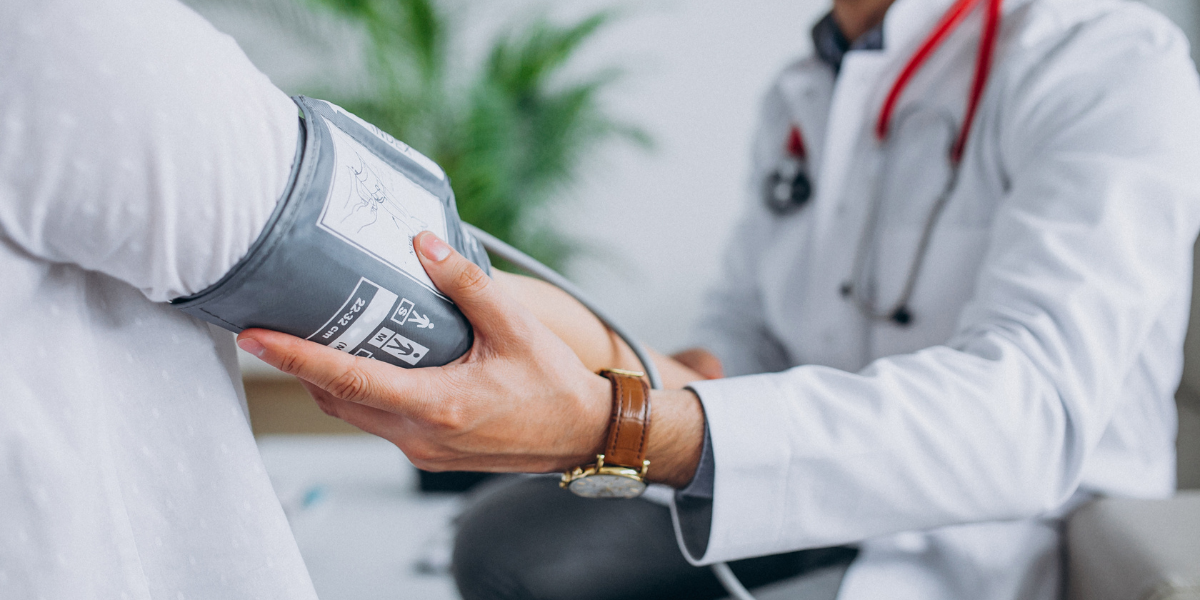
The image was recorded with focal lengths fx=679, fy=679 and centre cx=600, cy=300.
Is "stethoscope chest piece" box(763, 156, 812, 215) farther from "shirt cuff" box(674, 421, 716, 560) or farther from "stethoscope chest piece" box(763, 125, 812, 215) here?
"shirt cuff" box(674, 421, 716, 560)

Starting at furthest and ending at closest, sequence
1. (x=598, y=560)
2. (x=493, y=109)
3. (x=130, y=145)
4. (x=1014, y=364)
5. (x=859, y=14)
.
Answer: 1. (x=493, y=109)
2. (x=859, y=14)
3. (x=598, y=560)
4. (x=1014, y=364)
5. (x=130, y=145)

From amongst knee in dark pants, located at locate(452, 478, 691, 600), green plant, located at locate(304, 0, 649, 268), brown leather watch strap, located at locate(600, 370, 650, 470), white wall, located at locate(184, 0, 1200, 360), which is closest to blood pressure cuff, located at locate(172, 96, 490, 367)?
brown leather watch strap, located at locate(600, 370, 650, 470)

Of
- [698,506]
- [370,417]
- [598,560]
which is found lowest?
[598,560]

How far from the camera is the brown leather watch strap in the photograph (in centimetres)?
48

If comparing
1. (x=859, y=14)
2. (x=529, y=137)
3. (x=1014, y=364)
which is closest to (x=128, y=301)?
(x=1014, y=364)

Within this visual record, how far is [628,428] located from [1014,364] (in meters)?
0.29

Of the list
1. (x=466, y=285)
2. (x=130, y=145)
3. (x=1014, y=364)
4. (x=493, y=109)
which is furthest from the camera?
(x=493, y=109)

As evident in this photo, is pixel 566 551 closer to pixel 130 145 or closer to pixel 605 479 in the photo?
pixel 605 479

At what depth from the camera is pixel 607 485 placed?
0.51 m

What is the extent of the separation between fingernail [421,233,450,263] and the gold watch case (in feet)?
0.62

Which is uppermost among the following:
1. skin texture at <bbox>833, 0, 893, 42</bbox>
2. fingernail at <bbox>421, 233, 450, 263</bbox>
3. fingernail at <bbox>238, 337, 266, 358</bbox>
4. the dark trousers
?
skin texture at <bbox>833, 0, 893, 42</bbox>

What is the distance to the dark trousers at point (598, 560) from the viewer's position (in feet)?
2.28

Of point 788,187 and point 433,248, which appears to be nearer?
point 433,248

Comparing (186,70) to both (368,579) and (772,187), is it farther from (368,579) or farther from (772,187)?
(368,579)
